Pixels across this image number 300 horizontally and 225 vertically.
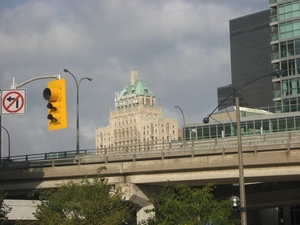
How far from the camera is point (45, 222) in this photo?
37562 mm

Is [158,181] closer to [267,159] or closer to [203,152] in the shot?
[203,152]

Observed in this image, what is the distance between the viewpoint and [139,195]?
50.5 metres

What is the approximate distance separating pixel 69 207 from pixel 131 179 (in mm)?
13329

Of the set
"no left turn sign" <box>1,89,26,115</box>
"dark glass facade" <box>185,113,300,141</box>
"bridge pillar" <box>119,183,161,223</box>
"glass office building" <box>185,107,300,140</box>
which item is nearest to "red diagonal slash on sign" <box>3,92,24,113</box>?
"no left turn sign" <box>1,89,26,115</box>

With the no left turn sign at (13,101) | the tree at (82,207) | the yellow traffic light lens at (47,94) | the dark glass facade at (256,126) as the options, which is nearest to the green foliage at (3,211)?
the tree at (82,207)

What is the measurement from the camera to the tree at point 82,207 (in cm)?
3691

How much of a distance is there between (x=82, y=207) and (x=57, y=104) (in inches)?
685

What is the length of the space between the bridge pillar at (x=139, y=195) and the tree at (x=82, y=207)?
10001 mm

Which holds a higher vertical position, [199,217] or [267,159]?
[267,159]

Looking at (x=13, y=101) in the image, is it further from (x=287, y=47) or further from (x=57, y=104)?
(x=287, y=47)

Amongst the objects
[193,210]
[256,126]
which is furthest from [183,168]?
[256,126]

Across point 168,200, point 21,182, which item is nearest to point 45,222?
point 168,200

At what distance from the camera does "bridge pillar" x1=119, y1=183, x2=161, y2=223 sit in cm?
4993

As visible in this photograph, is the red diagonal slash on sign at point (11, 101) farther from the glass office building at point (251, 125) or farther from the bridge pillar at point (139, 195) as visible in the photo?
the glass office building at point (251, 125)
